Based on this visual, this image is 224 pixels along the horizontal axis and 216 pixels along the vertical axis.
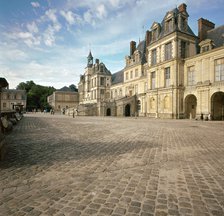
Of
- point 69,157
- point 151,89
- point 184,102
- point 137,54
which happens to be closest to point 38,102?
point 137,54

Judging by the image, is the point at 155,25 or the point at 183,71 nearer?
the point at 183,71

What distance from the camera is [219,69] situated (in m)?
21.6

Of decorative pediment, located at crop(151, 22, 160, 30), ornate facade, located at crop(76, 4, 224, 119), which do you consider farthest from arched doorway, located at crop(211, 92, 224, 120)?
decorative pediment, located at crop(151, 22, 160, 30)

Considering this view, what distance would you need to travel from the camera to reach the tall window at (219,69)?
69.8ft

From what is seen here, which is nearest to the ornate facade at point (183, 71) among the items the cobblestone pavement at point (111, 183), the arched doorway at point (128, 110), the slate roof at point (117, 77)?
the arched doorway at point (128, 110)

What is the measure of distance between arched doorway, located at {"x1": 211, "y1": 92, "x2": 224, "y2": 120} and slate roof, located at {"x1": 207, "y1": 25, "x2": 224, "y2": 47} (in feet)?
22.5

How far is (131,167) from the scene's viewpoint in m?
4.10

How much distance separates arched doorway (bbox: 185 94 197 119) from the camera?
2621 centimetres

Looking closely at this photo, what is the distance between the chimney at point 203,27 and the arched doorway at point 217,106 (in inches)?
393

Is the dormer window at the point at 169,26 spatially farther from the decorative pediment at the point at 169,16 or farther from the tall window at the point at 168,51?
the tall window at the point at 168,51

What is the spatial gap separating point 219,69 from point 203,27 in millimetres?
9638

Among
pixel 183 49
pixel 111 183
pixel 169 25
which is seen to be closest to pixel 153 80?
pixel 183 49

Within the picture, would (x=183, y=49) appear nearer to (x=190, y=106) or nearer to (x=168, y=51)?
(x=168, y=51)

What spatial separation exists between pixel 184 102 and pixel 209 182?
2440 centimetres
